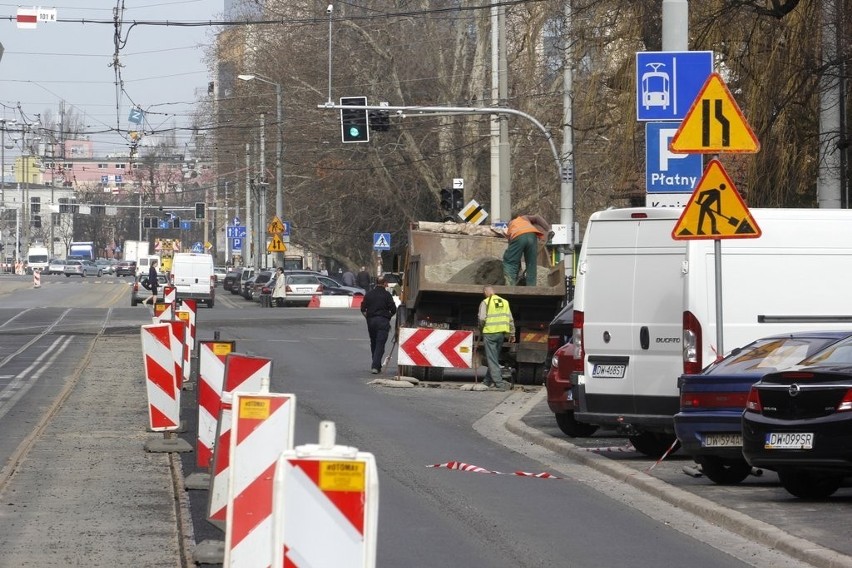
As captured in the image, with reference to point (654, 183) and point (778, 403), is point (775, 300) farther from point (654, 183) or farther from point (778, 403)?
→ point (778, 403)

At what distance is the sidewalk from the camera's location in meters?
9.28

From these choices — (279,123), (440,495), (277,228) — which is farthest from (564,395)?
(277,228)

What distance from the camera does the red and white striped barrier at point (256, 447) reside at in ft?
25.6

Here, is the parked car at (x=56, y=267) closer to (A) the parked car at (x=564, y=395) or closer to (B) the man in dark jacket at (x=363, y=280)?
(B) the man in dark jacket at (x=363, y=280)

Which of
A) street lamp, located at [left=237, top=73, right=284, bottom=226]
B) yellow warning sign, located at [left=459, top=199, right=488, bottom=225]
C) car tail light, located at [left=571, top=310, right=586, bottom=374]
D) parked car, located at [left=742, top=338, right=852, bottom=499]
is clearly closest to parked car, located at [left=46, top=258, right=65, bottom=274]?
street lamp, located at [left=237, top=73, right=284, bottom=226]

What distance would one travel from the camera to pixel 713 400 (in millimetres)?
12703

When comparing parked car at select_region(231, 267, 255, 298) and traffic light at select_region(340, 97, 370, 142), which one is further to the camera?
parked car at select_region(231, 267, 255, 298)

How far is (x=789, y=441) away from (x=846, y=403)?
0.52 metres

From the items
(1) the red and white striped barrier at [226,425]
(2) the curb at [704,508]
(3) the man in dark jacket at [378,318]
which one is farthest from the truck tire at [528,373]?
(1) the red and white striped barrier at [226,425]

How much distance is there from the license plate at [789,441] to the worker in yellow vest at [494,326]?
12655mm

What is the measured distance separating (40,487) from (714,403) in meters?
5.59

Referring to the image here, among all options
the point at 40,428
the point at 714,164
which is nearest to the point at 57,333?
the point at 40,428

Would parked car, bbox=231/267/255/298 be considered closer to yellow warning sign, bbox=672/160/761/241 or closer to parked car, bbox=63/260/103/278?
parked car, bbox=63/260/103/278

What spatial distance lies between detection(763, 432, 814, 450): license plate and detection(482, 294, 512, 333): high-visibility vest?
41.5ft
